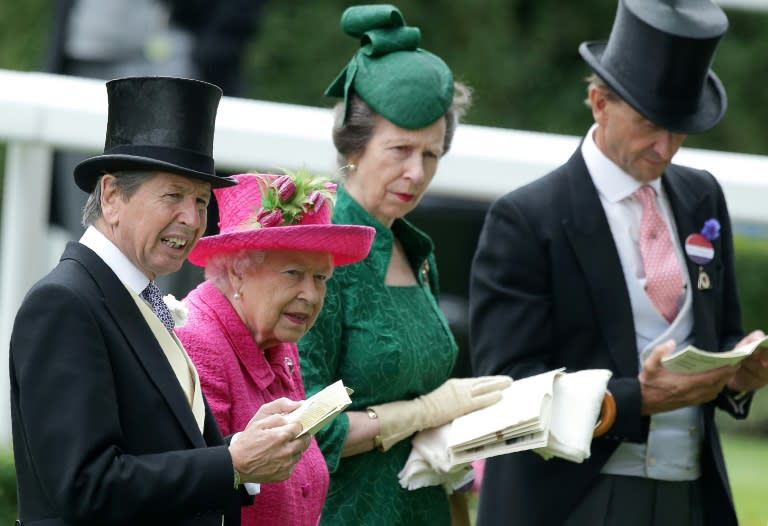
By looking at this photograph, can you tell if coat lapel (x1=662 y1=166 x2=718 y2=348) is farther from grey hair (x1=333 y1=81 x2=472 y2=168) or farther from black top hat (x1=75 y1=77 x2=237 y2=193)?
black top hat (x1=75 y1=77 x2=237 y2=193)

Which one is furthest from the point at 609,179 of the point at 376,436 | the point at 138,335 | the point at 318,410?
the point at 138,335

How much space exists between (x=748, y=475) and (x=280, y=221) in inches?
281

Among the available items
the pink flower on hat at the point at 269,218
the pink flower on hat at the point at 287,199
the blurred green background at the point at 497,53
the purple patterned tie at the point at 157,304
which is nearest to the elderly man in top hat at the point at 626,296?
the pink flower on hat at the point at 287,199

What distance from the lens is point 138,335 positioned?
11.4ft

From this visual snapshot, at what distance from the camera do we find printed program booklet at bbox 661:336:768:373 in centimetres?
453

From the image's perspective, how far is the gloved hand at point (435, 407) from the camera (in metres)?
4.48

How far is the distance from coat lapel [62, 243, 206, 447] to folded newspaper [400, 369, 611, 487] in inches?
42.0

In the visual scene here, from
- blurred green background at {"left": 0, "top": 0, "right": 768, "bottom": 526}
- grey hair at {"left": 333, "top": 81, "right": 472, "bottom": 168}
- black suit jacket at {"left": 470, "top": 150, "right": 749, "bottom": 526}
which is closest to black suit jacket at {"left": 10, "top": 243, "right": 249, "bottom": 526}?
grey hair at {"left": 333, "top": 81, "right": 472, "bottom": 168}

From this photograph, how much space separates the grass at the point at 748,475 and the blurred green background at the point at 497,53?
393 centimetres

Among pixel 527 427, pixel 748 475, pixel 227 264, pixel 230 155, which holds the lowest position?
pixel 748 475

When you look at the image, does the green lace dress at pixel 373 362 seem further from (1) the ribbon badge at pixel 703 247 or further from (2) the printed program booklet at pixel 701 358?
(1) the ribbon badge at pixel 703 247

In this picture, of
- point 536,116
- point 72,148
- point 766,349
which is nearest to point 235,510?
point 766,349

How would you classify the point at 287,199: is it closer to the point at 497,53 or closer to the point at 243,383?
the point at 243,383

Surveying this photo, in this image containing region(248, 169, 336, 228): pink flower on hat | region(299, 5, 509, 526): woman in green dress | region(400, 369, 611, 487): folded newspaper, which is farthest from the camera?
region(299, 5, 509, 526): woman in green dress
